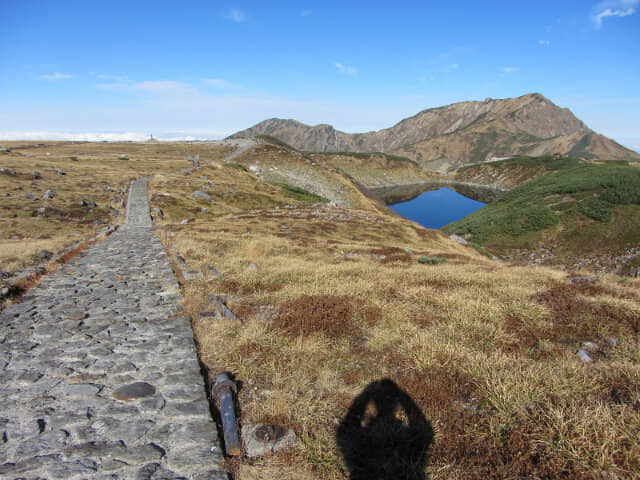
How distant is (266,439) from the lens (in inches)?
185

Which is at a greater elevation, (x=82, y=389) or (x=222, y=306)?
(x=222, y=306)

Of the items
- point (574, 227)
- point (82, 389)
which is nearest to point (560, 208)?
point (574, 227)

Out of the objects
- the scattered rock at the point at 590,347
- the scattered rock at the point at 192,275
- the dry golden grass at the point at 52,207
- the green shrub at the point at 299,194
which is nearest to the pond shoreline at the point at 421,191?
the green shrub at the point at 299,194

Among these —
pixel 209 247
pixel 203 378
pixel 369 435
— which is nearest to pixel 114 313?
pixel 203 378

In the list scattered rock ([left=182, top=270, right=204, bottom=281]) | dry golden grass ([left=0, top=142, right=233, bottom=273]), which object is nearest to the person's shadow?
scattered rock ([left=182, top=270, right=204, bottom=281])

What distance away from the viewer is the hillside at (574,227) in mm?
42719

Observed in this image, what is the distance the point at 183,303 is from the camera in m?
10.0

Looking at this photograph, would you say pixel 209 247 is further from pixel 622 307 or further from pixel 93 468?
pixel 622 307

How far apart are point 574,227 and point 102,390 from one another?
204 feet

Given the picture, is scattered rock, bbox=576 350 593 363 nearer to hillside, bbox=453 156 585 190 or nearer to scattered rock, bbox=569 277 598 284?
scattered rock, bbox=569 277 598 284

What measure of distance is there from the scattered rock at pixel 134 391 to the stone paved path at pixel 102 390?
2cm

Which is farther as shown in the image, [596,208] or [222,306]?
[596,208]

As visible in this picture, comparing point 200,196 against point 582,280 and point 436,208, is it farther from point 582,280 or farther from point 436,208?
point 436,208

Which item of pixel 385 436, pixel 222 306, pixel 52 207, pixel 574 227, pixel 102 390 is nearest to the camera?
pixel 385 436
